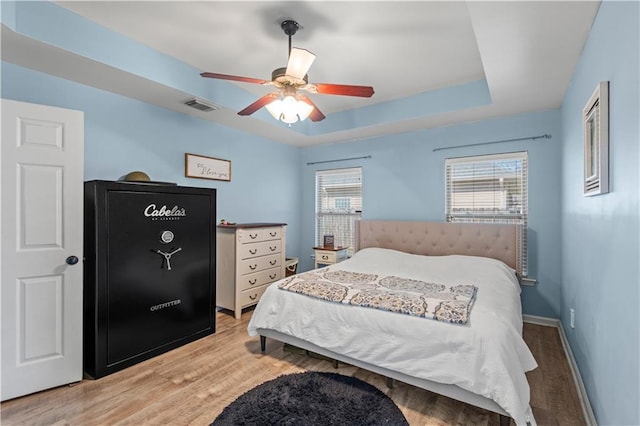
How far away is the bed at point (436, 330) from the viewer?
172cm

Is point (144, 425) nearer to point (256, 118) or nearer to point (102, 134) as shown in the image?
point (102, 134)

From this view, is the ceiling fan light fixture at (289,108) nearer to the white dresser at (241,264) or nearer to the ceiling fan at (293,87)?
the ceiling fan at (293,87)

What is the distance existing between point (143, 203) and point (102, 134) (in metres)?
0.89

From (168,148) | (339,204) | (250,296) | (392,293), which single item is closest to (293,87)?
(392,293)

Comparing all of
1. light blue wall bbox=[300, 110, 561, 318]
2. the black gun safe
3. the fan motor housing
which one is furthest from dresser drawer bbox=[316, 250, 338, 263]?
the fan motor housing

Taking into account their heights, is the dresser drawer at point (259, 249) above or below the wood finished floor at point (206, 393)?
above

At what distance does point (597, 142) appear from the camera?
5.65ft

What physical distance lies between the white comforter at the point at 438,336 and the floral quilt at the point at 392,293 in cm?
5

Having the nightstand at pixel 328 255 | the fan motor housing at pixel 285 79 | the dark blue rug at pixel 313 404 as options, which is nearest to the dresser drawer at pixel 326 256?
the nightstand at pixel 328 255

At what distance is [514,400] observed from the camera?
1.61 meters

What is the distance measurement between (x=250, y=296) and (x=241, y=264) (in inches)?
18.1

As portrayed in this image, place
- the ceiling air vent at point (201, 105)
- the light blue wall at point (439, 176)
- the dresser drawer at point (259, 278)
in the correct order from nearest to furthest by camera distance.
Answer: the ceiling air vent at point (201, 105) < the light blue wall at point (439, 176) < the dresser drawer at point (259, 278)

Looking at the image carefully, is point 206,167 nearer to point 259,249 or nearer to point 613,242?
point 259,249

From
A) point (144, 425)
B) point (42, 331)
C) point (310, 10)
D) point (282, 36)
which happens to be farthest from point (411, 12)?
point (42, 331)
